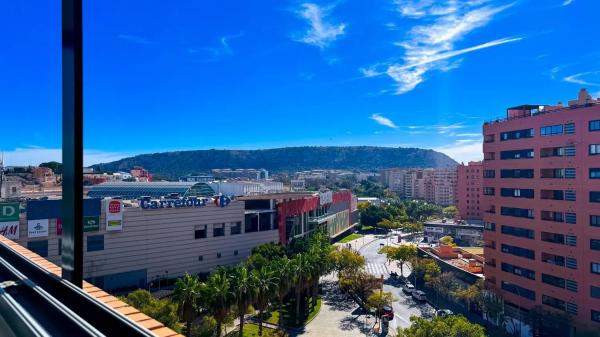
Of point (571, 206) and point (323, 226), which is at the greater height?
point (571, 206)

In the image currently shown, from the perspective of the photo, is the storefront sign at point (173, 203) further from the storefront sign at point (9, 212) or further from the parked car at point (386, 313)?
the parked car at point (386, 313)

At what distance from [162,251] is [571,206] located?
30.2m

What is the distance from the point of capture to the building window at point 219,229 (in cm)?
3666

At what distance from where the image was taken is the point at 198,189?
45.2 m

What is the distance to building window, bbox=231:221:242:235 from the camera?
38094mm

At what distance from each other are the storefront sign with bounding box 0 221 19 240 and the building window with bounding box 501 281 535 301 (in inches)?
1371

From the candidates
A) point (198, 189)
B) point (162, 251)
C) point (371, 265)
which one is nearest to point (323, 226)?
point (371, 265)

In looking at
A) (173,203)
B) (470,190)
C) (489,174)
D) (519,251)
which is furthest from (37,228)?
(470,190)

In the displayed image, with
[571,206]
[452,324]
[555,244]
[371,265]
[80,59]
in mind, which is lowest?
[371,265]

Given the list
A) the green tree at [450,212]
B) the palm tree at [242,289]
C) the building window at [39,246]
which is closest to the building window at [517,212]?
the palm tree at [242,289]

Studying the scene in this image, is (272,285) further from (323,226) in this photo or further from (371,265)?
(323,226)

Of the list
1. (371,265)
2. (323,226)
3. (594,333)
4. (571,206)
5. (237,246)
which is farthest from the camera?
(323,226)

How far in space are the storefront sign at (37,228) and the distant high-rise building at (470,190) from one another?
72.8 meters

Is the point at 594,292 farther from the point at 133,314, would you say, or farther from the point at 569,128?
the point at 133,314
